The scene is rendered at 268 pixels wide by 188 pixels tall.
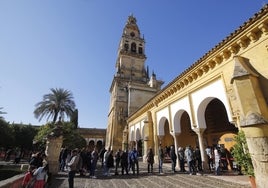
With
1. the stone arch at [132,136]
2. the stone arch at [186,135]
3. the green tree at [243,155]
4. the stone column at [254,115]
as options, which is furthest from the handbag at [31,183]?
the stone arch at [132,136]

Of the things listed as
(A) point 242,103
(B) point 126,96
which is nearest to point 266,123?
(A) point 242,103

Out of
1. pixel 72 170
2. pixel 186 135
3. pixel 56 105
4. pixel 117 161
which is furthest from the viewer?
pixel 56 105

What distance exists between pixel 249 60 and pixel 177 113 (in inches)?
247

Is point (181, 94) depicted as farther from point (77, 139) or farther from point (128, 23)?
point (128, 23)

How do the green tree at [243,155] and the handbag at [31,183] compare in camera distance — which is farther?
the green tree at [243,155]

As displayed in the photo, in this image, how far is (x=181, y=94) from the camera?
1129 cm

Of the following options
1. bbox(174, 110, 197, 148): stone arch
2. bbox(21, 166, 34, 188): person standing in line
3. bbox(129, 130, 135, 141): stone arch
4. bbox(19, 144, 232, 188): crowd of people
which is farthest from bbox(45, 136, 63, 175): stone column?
bbox(129, 130, 135, 141): stone arch

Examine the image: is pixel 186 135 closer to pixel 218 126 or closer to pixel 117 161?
pixel 218 126

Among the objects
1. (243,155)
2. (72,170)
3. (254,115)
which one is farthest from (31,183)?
(254,115)

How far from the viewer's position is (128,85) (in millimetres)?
33156

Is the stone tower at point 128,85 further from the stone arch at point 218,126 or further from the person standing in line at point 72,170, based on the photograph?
the person standing in line at point 72,170

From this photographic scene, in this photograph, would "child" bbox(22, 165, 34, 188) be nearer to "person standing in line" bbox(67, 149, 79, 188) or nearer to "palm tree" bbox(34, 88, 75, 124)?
"person standing in line" bbox(67, 149, 79, 188)

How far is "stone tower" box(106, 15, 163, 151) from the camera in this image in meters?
31.6

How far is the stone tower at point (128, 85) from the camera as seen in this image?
3158 centimetres
